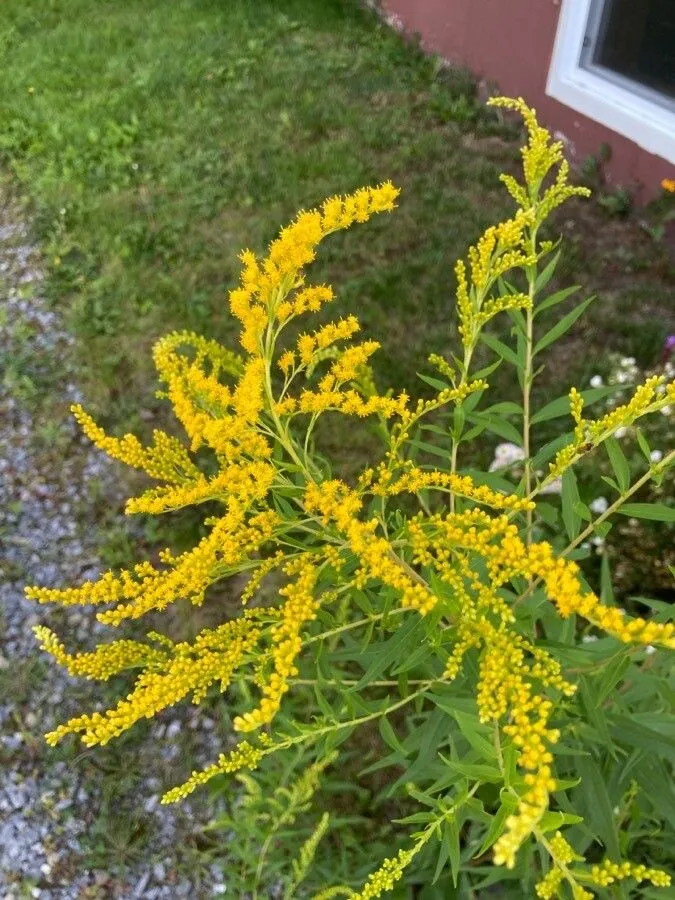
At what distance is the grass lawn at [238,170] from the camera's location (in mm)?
4273

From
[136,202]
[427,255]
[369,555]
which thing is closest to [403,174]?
[427,255]

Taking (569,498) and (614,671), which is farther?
(569,498)

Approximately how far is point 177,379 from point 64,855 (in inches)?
86.3

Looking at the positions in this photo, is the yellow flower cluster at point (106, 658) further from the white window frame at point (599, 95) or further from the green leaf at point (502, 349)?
the white window frame at point (599, 95)

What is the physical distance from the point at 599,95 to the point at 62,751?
4408mm

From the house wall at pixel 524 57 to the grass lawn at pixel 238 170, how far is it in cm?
22

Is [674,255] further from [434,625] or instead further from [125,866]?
[125,866]

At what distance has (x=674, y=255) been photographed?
432cm

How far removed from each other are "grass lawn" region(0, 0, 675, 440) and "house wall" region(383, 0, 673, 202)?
22cm

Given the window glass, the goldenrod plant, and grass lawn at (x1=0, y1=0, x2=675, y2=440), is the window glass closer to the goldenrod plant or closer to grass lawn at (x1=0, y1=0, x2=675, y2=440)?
grass lawn at (x1=0, y1=0, x2=675, y2=440)

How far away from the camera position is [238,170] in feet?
17.5

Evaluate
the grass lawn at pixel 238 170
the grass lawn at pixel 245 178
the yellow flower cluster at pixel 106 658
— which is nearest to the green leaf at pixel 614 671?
the yellow flower cluster at pixel 106 658

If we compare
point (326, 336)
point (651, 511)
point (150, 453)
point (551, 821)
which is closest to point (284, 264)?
point (326, 336)

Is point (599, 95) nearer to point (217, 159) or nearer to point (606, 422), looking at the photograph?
point (217, 159)
